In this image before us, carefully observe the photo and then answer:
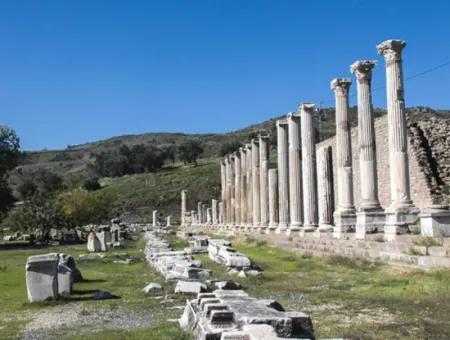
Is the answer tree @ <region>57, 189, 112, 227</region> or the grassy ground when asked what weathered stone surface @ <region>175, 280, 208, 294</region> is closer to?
the grassy ground

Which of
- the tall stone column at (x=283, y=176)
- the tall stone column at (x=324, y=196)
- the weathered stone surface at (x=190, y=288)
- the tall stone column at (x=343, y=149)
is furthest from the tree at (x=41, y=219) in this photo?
the weathered stone surface at (x=190, y=288)

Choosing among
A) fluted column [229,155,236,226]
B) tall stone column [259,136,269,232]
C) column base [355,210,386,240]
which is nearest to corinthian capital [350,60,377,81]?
column base [355,210,386,240]

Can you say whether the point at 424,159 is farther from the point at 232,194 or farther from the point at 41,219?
the point at 41,219

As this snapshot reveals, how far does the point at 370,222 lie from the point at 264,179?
1720 centimetres

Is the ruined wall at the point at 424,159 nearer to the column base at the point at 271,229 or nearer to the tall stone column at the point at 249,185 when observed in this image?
the column base at the point at 271,229

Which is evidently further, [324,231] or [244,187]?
[244,187]

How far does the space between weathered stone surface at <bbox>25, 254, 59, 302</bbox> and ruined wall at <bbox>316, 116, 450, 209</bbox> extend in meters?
16.9

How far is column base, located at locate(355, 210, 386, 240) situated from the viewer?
19.1 metres

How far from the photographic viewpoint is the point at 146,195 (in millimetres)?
97750

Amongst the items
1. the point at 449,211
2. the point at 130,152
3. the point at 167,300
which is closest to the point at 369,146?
the point at 449,211

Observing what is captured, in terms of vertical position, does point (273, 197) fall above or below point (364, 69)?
below

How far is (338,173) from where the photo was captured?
22969mm

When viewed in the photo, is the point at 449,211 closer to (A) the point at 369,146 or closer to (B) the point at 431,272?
(B) the point at 431,272

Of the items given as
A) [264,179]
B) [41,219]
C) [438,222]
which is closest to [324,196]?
[438,222]
